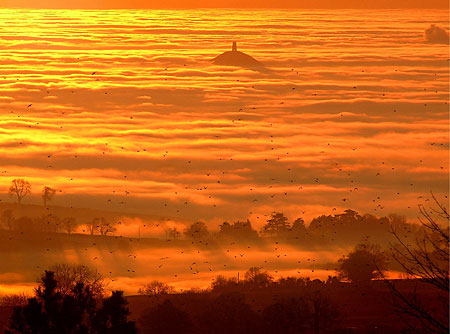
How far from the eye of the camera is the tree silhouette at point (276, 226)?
145m

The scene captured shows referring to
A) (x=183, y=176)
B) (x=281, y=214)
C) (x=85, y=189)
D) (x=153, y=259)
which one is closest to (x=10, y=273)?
(x=153, y=259)

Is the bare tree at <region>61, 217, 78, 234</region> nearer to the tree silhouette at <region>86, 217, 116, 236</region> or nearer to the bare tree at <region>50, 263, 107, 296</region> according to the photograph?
the tree silhouette at <region>86, 217, 116, 236</region>

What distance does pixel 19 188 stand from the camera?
17150 centimetres

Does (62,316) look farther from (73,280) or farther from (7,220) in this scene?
(7,220)

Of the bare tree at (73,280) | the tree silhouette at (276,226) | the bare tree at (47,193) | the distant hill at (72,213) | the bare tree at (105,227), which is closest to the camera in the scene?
the bare tree at (73,280)

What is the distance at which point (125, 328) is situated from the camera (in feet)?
128

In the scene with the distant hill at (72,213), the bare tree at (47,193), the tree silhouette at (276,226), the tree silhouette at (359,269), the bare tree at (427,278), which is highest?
the bare tree at (47,193)

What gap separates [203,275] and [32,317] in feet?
256

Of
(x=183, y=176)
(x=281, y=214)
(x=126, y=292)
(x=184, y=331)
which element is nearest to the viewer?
(x=184, y=331)

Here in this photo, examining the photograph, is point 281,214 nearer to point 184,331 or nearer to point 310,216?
point 310,216

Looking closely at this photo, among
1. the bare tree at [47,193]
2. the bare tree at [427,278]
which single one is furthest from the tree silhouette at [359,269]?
the bare tree at [47,193]

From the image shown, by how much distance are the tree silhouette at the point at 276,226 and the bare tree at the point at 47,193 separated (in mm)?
32828

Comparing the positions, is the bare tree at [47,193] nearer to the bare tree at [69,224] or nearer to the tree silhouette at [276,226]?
the bare tree at [69,224]

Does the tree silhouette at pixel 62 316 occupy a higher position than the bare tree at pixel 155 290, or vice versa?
the bare tree at pixel 155 290
